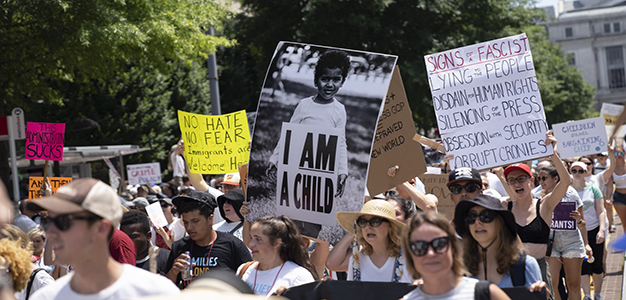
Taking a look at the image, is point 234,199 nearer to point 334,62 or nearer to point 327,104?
point 327,104

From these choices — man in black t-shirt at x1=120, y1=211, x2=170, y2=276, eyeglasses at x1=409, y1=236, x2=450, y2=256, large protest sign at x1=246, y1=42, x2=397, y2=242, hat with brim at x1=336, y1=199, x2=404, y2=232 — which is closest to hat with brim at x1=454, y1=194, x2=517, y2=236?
hat with brim at x1=336, y1=199, x2=404, y2=232

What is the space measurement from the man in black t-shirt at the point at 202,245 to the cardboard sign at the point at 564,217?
3.60 m

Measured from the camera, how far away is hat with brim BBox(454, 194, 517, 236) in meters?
4.33

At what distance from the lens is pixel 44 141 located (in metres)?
9.23

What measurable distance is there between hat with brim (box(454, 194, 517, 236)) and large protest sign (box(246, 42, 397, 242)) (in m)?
0.93

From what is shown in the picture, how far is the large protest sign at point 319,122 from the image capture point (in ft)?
17.3

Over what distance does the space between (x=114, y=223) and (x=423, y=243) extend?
1435mm

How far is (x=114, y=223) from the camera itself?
3047 mm

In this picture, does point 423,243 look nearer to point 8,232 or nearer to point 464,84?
Result: point 8,232

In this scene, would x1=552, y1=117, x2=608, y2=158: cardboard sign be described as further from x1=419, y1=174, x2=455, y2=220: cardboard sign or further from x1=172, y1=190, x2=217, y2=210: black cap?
x1=172, y1=190, x2=217, y2=210: black cap

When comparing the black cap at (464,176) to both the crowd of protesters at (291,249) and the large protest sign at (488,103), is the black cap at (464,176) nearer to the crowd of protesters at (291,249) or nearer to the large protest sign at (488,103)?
the crowd of protesters at (291,249)

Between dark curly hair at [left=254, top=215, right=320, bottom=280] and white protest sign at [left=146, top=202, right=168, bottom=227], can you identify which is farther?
white protest sign at [left=146, top=202, right=168, bottom=227]

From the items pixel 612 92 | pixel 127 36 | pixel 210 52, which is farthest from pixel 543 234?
pixel 612 92

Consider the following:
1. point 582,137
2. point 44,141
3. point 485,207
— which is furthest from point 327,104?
point 582,137
